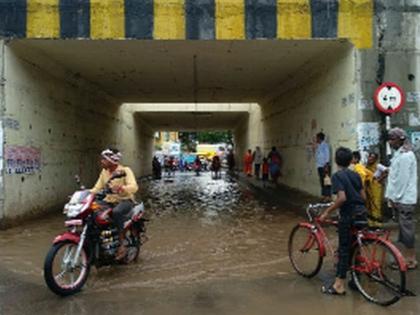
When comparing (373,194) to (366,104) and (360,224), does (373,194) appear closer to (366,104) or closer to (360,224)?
(360,224)

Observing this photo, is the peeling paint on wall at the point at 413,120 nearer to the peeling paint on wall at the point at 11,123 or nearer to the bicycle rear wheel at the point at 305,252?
the bicycle rear wheel at the point at 305,252

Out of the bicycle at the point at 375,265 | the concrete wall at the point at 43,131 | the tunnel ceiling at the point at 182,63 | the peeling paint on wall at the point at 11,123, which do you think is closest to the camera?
the bicycle at the point at 375,265

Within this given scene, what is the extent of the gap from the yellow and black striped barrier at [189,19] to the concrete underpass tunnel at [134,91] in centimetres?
40

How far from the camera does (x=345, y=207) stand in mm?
6012

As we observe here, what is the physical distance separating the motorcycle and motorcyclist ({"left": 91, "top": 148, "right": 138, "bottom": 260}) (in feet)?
0.32

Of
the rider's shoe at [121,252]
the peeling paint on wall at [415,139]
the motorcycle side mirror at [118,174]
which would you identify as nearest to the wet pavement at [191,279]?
the rider's shoe at [121,252]

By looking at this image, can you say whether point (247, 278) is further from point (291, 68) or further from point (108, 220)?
point (291, 68)

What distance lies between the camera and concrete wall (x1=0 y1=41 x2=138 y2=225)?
11.2 metres

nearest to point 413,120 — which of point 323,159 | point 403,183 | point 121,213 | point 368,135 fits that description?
point 368,135

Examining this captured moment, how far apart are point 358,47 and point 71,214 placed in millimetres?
7797

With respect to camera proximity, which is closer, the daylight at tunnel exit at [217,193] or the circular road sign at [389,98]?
the daylight at tunnel exit at [217,193]

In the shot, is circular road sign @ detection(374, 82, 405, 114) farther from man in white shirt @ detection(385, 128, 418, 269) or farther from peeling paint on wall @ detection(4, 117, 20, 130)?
peeling paint on wall @ detection(4, 117, 20, 130)

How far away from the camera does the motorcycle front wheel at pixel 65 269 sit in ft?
19.3

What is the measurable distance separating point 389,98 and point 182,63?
5.97 meters
